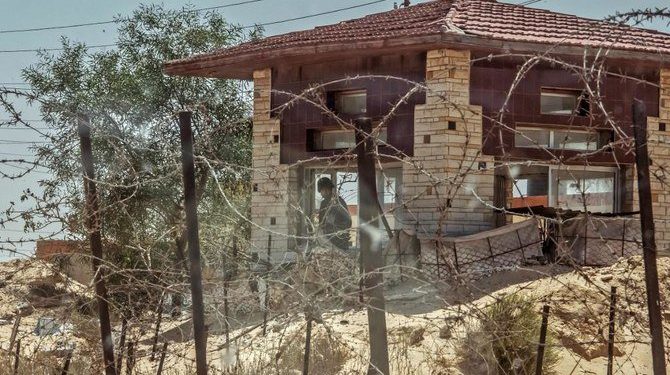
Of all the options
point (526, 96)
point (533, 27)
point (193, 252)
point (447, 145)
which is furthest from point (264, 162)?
point (193, 252)

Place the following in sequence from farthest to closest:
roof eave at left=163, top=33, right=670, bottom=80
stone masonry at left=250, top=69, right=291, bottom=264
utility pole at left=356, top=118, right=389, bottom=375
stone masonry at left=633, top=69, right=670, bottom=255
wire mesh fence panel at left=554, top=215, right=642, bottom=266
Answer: stone masonry at left=250, top=69, right=291, bottom=264 → stone masonry at left=633, top=69, right=670, bottom=255 → roof eave at left=163, top=33, right=670, bottom=80 → wire mesh fence panel at left=554, top=215, right=642, bottom=266 → utility pole at left=356, top=118, right=389, bottom=375

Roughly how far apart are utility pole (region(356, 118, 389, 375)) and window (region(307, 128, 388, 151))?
11.0 metres

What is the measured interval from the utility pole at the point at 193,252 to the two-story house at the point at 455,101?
29.3 feet

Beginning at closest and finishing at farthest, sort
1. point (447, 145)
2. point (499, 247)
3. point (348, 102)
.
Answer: point (499, 247)
point (447, 145)
point (348, 102)

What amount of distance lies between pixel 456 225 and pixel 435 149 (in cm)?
120

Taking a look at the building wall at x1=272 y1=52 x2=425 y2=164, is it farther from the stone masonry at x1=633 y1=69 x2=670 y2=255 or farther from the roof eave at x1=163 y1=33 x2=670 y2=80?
the stone masonry at x1=633 y1=69 x2=670 y2=255

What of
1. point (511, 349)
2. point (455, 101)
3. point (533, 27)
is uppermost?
point (533, 27)

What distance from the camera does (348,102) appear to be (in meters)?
16.8

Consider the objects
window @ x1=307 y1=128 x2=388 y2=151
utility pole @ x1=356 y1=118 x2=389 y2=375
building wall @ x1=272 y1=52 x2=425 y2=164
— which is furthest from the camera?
window @ x1=307 y1=128 x2=388 y2=151

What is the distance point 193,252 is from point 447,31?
9.91 metres

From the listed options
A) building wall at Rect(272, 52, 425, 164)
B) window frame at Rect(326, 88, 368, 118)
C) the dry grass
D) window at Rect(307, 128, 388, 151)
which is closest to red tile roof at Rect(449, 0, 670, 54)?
building wall at Rect(272, 52, 425, 164)

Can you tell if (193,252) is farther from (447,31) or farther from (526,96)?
(526,96)

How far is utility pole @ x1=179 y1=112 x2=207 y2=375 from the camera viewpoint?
569 centimetres

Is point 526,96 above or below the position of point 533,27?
below
